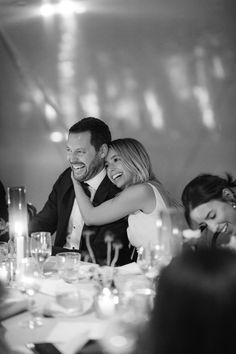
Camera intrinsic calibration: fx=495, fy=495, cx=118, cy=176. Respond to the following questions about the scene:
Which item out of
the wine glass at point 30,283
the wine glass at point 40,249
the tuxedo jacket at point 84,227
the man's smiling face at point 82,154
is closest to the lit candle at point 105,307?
the wine glass at point 30,283

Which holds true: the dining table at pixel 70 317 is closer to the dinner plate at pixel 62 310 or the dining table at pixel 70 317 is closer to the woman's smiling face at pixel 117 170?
the dinner plate at pixel 62 310

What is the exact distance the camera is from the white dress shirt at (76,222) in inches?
129

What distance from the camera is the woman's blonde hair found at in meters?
3.00

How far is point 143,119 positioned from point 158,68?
1.42 feet

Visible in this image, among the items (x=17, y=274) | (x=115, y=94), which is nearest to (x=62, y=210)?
(x=17, y=274)

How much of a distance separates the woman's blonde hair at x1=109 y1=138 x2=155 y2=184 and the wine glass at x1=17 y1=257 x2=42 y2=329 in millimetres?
963

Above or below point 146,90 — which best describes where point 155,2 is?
above

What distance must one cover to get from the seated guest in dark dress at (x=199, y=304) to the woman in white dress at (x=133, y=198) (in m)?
1.90

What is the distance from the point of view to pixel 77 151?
3.30 metres

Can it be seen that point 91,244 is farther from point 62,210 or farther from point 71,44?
point 71,44

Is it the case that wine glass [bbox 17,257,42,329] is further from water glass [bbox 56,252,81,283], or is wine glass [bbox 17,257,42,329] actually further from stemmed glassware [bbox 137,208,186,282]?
stemmed glassware [bbox 137,208,186,282]

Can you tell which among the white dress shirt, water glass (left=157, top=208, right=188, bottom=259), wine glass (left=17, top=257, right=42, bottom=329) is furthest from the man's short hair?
wine glass (left=17, top=257, right=42, bottom=329)

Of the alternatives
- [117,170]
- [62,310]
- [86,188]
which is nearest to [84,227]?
[86,188]

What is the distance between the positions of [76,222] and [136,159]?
646mm
